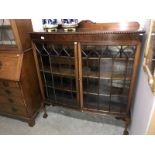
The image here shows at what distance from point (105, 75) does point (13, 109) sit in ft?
3.94

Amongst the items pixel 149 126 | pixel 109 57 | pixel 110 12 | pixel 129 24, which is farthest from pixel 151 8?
pixel 129 24

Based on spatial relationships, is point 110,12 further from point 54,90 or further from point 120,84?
point 54,90

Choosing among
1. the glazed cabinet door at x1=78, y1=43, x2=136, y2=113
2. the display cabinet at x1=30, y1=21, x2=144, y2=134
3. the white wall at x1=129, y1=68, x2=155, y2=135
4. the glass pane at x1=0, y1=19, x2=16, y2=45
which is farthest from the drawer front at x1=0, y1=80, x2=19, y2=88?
the white wall at x1=129, y1=68, x2=155, y2=135

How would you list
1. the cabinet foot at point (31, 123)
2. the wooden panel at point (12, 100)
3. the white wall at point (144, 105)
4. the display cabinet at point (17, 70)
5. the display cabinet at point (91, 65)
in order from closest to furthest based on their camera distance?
the white wall at point (144, 105) → the display cabinet at point (91, 65) → the display cabinet at point (17, 70) → the wooden panel at point (12, 100) → the cabinet foot at point (31, 123)

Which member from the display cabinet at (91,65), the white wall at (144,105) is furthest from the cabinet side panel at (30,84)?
the white wall at (144,105)

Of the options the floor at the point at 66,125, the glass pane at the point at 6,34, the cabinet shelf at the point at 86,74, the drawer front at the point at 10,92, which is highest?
the glass pane at the point at 6,34

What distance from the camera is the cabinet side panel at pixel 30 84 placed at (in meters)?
1.55

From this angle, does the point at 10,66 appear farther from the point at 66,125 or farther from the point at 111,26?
the point at 111,26

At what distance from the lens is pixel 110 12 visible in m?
0.32

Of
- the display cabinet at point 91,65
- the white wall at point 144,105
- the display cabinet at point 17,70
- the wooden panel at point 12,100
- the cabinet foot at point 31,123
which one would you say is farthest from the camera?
the cabinet foot at point 31,123

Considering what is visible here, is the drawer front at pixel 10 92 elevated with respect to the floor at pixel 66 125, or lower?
elevated

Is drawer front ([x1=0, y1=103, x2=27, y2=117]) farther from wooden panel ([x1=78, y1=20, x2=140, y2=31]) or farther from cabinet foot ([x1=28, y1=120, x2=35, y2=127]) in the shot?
wooden panel ([x1=78, y1=20, x2=140, y2=31])

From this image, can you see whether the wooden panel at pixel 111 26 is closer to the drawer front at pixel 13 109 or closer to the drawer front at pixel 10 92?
the drawer front at pixel 10 92

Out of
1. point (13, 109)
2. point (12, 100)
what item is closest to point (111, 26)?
point (12, 100)
